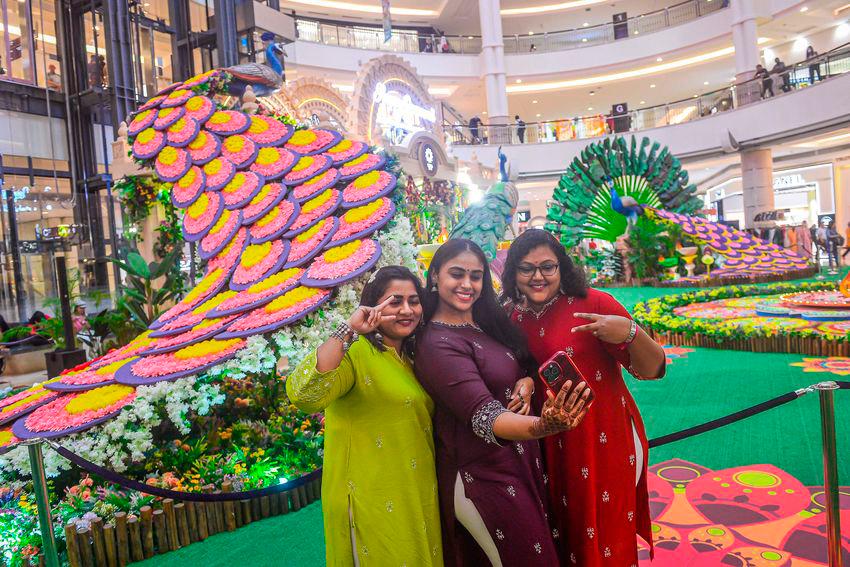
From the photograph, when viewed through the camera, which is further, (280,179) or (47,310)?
(47,310)

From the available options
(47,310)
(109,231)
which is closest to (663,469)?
(47,310)

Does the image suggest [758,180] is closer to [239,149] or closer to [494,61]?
[494,61]

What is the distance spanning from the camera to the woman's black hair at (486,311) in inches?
66.8

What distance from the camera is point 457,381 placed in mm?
1501

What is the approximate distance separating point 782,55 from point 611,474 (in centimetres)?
2377

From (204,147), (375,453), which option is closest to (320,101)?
(204,147)

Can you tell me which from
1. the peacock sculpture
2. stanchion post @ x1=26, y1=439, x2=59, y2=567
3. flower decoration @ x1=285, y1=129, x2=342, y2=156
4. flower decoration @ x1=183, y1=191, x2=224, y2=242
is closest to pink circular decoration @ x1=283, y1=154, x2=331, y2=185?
flower decoration @ x1=285, y1=129, x2=342, y2=156

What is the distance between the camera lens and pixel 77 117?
35.8 feet

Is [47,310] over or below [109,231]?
below

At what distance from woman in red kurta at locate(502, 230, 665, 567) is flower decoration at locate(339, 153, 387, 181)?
267cm

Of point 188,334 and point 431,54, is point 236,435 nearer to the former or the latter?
point 188,334

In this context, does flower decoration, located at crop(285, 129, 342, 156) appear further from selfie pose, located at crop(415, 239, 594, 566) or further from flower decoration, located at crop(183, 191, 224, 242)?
selfie pose, located at crop(415, 239, 594, 566)

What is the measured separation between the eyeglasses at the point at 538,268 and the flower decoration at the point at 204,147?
11.9ft

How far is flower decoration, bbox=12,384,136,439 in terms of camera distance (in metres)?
3.00
